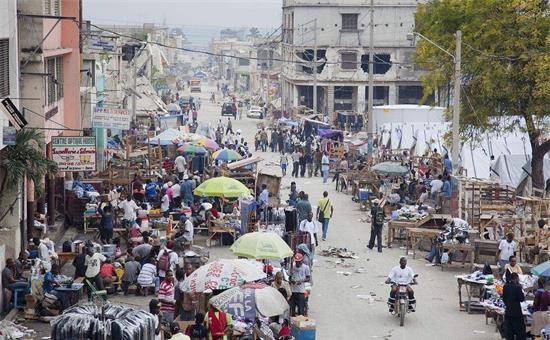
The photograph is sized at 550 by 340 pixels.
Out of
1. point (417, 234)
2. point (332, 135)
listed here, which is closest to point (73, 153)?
point (417, 234)

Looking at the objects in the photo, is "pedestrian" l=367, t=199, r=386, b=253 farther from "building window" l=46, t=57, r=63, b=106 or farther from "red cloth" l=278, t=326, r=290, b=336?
"red cloth" l=278, t=326, r=290, b=336

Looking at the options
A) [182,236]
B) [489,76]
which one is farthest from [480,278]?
[489,76]

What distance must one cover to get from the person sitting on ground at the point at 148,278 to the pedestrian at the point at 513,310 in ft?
24.3

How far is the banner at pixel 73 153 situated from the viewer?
29.9m

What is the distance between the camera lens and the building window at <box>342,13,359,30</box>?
8394 cm

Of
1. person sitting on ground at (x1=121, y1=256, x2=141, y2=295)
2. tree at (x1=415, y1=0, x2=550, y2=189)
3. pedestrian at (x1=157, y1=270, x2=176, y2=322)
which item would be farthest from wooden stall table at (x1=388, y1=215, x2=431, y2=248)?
pedestrian at (x1=157, y1=270, x2=176, y2=322)

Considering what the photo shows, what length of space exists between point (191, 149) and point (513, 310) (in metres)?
24.6

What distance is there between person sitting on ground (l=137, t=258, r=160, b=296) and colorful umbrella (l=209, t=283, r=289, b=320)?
17.1ft

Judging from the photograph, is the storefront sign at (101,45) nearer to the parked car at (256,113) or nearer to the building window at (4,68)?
the building window at (4,68)

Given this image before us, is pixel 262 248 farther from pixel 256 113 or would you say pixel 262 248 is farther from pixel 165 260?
pixel 256 113

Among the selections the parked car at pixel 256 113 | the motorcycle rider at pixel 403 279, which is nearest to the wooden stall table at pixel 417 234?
the motorcycle rider at pixel 403 279

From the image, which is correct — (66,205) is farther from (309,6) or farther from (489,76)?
(309,6)

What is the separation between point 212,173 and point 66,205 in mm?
8164

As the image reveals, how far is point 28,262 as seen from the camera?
80.4ft
